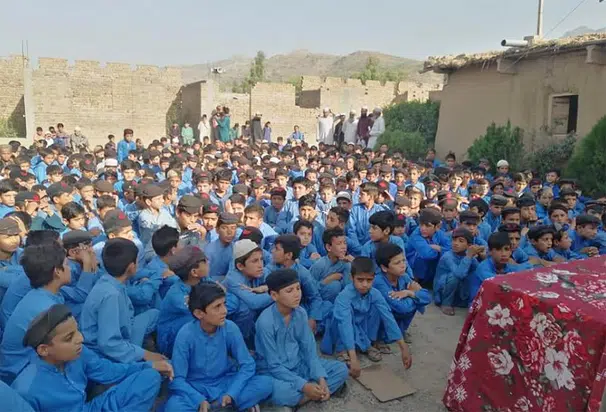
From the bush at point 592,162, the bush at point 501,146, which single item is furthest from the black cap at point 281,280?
the bush at point 501,146

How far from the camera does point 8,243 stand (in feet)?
12.4

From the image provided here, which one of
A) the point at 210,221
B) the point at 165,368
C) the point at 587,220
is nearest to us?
the point at 165,368

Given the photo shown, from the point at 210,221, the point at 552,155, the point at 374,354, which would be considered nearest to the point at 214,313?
the point at 374,354

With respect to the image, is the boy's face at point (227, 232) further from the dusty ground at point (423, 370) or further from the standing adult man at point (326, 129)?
the standing adult man at point (326, 129)

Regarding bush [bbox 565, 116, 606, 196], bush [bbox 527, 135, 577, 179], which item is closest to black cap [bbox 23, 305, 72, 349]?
bush [bbox 565, 116, 606, 196]

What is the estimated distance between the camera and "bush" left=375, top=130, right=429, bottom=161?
13.3m

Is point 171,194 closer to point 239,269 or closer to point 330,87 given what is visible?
point 239,269

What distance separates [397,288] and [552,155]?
6.62m

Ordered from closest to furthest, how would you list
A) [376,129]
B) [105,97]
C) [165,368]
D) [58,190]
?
[165,368]
[58,190]
[376,129]
[105,97]

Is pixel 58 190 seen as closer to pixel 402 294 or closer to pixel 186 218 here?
pixel 186 218

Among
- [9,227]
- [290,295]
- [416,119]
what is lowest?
[290,295]

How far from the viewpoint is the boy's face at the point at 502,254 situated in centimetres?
431

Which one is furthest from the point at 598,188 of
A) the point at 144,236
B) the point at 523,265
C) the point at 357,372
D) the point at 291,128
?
the point at 291,128

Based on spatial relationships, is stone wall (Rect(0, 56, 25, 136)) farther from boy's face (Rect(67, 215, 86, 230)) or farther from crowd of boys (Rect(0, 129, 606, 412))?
boy's face (Rect(67, 215, 86, 230))
